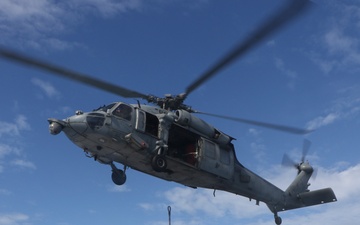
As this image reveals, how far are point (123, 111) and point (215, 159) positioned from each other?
203 inches

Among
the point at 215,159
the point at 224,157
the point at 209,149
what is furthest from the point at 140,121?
the point at 224,157

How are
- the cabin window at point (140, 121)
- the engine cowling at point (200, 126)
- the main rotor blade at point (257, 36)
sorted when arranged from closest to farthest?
the main rotor blade at point (257, 36) < the cabin window at point (140, 121) < the engine cowling at point (200, 126)

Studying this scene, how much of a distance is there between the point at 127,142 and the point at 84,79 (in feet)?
10.7

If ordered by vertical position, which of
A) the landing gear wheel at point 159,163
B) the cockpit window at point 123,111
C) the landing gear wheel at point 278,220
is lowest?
the landing gear wheel at point 278,220

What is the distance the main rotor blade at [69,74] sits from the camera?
12680 mm

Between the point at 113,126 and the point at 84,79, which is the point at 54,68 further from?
the point at 113,126

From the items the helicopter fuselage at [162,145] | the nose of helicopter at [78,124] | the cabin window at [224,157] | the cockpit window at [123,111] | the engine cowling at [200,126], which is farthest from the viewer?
the cabin window at [224,157]

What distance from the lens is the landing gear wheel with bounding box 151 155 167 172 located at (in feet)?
54.9

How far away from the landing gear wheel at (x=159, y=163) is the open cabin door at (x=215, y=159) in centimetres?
209

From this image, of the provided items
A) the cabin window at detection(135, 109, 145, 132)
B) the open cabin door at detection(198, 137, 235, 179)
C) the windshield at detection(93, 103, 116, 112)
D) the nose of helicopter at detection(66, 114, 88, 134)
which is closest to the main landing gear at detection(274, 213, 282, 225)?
the open cabin door at detection(198, 137, 235, 179)

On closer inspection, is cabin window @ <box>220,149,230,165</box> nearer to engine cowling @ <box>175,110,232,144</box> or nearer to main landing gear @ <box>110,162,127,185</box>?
engine cowling @ <box>175,110,232,144</box>

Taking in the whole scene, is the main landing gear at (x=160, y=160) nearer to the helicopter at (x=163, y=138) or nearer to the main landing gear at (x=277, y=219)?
the helicopter at (x=163, y=138)

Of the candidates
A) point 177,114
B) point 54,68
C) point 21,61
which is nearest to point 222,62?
point 177,114

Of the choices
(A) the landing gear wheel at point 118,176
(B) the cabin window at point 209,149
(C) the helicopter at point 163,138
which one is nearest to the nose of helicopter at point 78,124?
(C) the helicopter at point 163,138
